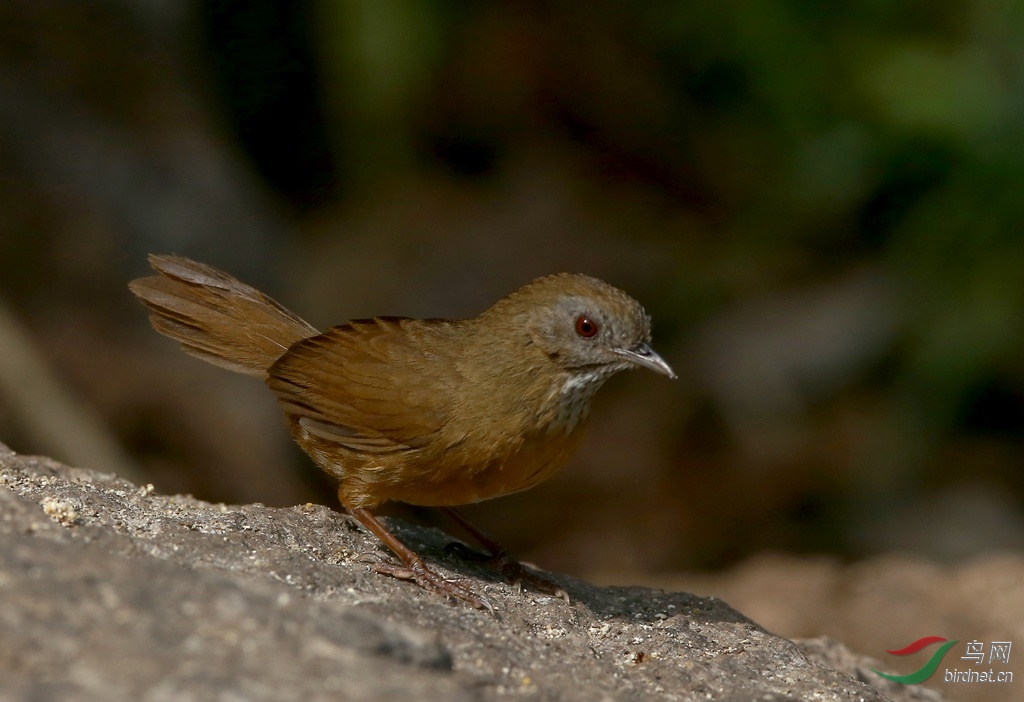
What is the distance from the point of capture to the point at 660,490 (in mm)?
8133

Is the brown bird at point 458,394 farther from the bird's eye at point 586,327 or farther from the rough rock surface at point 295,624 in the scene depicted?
the rough rock surface at point 295,624

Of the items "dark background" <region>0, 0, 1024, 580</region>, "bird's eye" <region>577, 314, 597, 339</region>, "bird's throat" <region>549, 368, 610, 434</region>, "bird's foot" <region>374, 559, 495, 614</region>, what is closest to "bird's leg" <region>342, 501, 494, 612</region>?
"bird's foot" <region>374, 559, 495, 614</region>

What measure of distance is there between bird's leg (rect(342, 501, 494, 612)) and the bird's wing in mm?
322

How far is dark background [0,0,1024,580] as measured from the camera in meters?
6.78

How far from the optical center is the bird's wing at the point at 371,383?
3898 mm

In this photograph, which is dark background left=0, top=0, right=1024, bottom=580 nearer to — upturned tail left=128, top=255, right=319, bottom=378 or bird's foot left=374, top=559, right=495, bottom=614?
upturned tail left=128, top=255, right=319, bottom=378

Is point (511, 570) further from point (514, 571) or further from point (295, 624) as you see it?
point (295, 624)

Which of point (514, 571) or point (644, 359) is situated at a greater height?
point (644, 359)

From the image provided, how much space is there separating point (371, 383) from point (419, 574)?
74cm

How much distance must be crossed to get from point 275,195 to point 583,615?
20.8 feet

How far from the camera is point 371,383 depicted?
4.05 metres

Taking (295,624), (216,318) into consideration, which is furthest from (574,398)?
(295,624)

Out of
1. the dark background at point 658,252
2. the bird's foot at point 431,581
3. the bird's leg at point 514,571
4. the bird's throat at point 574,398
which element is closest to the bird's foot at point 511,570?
the bird's leg at point 514,571

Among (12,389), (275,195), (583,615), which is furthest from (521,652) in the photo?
(275,195)
